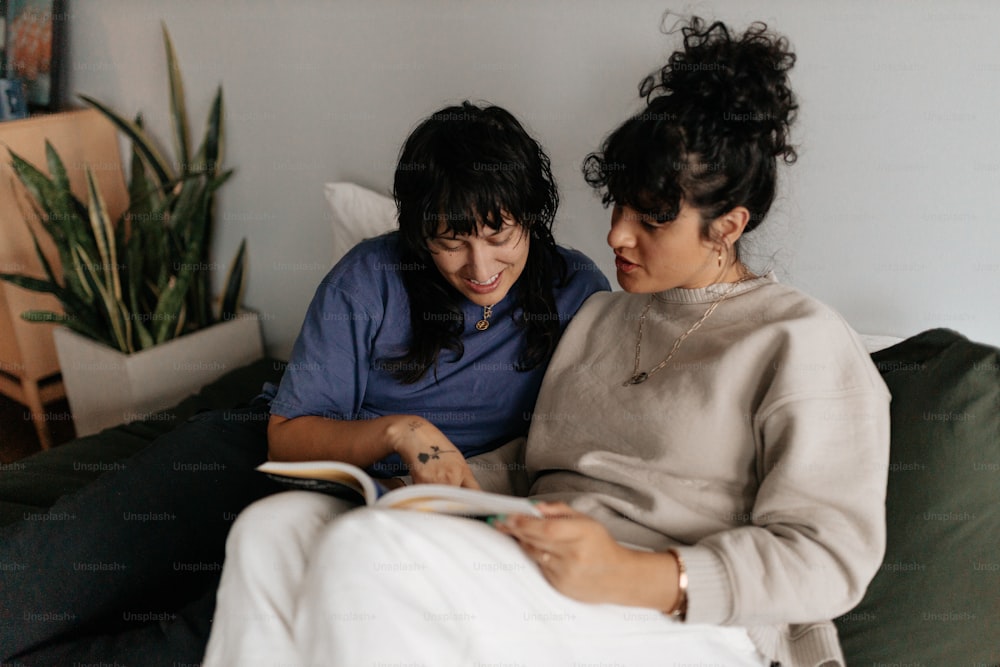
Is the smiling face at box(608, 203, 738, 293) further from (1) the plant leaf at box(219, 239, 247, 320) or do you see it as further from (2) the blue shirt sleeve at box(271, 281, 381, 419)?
(1) the plant leaf at box(219, 239, 247, 320)

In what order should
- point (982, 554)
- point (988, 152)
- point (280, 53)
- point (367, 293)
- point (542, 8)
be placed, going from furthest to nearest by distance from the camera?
1. point (280, 53)
2. point (542, 8)
3. point (367, 293)
4. point (988, 152)
5. point (982, 554)

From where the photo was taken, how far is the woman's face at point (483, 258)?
3.89ft

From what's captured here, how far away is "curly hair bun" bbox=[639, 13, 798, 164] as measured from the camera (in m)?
1.03

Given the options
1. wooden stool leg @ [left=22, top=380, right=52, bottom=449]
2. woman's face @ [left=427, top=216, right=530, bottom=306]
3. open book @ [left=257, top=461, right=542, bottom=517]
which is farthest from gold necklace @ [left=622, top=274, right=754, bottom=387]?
wooden stool leg @ [left=22, top=380, right=52, bottom=449]

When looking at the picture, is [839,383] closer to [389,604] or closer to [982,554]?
[982,554]

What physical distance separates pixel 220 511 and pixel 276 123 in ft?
3.98

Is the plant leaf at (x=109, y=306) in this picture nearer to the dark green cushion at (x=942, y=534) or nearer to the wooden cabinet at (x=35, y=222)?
the wooden cabinet at (x=35, y=222)

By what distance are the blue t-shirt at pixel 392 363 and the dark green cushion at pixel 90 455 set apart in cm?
48

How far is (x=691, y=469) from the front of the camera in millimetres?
1094

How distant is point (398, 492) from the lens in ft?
2.96

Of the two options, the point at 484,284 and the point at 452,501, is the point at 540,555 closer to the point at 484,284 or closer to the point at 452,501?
the point at 452,501

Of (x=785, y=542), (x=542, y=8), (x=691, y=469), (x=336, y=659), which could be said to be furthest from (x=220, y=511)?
(x=542, y=8)

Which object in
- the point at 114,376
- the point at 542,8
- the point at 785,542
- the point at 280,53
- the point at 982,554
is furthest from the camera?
the point at 114,376

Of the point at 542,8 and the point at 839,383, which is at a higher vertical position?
the point at 542,8
